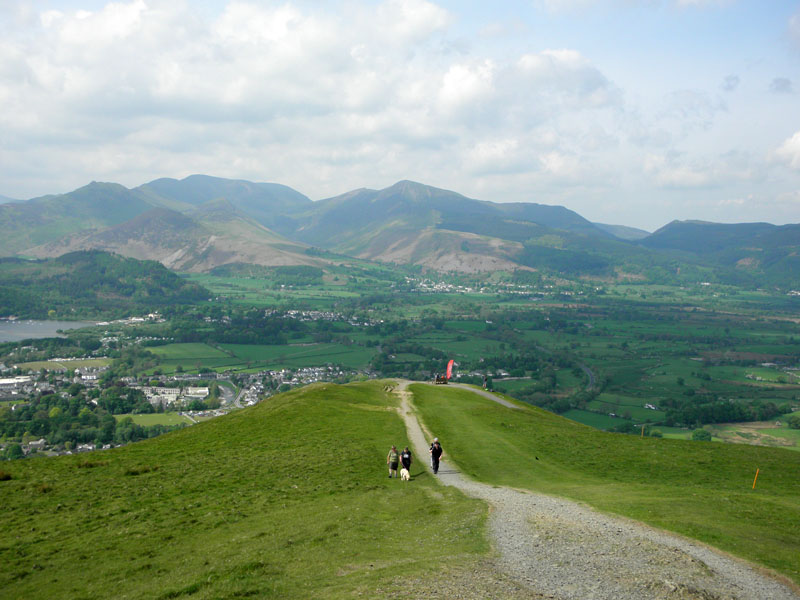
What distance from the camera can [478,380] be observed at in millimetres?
134750

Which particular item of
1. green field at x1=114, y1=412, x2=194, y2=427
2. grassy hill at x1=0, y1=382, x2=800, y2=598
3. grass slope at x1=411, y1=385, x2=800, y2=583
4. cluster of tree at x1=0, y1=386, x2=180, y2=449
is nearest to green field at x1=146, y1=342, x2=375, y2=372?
cluster of tree at x1=0, y1=386, x2=180, y2=449

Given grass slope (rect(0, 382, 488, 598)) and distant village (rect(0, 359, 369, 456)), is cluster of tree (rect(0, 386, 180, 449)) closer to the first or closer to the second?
distant village (rect(0, 359, 369, 456))

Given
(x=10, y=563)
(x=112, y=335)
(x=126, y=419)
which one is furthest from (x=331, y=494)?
(x=112, y=335)

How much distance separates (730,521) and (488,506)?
1081 centimetres

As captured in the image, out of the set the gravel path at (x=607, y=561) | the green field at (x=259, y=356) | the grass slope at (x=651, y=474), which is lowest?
the green field at (x=259, y=356)

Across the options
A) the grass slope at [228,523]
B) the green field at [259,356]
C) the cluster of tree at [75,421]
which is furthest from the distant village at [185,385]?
the grass slope at [228,523]

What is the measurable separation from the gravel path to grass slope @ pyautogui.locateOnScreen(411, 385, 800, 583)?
1471 millimetres

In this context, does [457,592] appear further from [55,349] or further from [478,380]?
[55,349]

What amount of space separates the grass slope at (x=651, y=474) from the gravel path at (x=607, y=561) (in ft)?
4.83

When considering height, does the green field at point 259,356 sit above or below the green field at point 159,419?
below

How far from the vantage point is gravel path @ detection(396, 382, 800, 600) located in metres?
16.5

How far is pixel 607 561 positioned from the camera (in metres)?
18.7

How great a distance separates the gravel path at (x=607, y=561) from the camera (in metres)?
16.5

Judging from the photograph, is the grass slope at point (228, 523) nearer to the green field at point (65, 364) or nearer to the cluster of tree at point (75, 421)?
the cluster of tree at point (75, 421)
